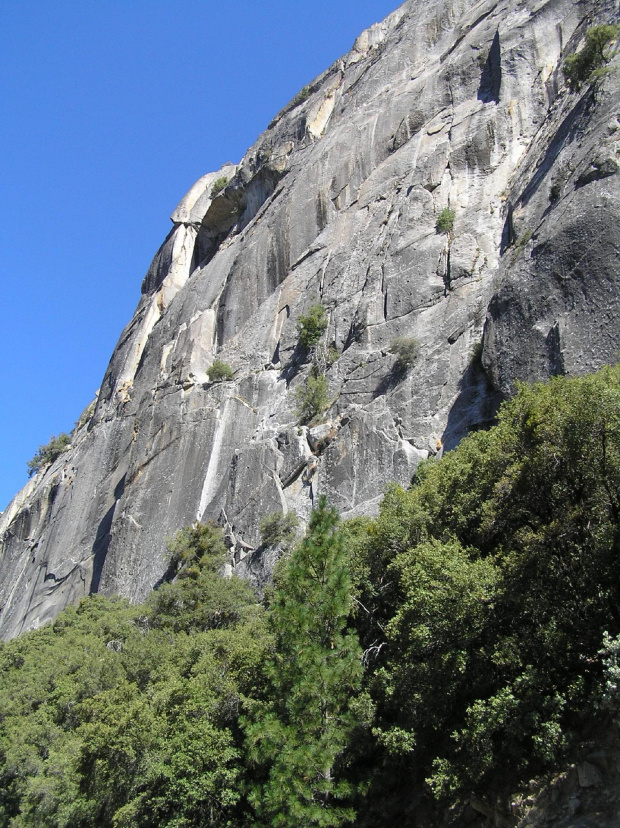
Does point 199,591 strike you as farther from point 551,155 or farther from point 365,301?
point 551,155

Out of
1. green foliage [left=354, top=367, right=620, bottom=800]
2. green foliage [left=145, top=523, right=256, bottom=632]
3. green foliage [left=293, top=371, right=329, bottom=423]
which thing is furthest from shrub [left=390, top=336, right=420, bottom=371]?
green foliage [left=354, top=367, right=620, bottom=800]

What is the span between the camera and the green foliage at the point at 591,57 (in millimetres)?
28125

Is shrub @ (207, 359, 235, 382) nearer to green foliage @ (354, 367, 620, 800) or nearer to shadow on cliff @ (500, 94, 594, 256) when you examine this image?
shadow on cliff @ (500, 94, 594, 256)

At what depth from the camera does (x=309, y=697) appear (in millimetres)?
13641

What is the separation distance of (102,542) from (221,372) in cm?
1084

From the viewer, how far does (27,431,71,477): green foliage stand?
206ft

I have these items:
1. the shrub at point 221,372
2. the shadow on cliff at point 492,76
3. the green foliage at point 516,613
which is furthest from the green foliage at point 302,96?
the green foliage at point 516,613

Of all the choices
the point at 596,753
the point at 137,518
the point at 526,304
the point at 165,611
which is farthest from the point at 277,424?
the point at 596,753

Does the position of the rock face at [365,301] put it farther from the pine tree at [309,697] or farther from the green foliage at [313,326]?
the pine tree at [309,697]

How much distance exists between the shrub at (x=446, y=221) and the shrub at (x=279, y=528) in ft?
48.5

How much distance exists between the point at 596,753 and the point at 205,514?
74.2 ft

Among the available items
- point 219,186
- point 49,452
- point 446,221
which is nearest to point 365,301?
point 446,221

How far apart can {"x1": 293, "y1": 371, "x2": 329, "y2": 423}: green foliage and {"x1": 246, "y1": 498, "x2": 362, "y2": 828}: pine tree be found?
16.0 m

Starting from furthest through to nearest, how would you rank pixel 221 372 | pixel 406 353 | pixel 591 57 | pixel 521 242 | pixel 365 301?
pixel 221 372 < pixel 365 301 < pixel 406 353 < pixel 591 57 < pixel 521 242
